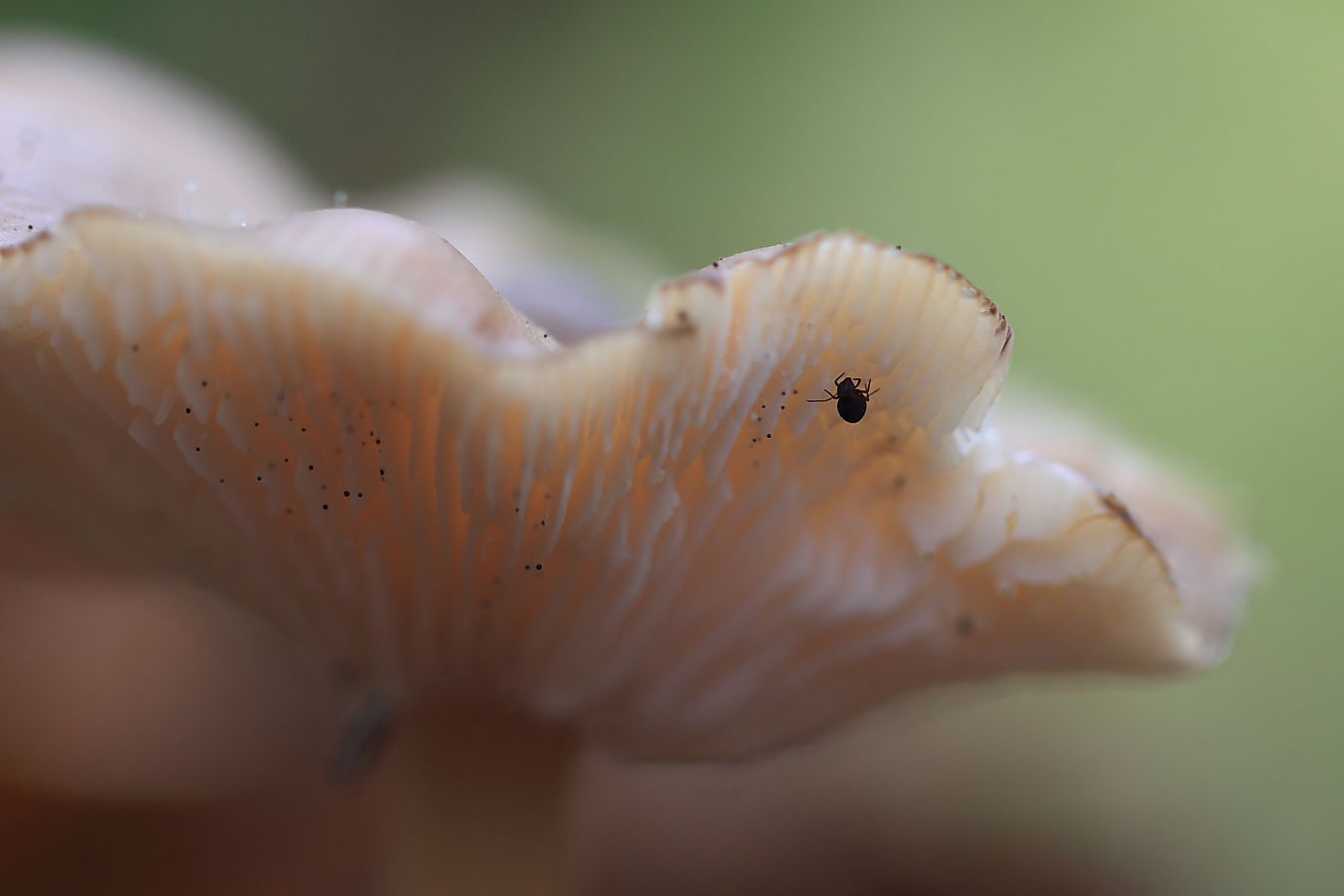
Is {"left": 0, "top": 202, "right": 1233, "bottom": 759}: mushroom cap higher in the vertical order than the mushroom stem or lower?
higher

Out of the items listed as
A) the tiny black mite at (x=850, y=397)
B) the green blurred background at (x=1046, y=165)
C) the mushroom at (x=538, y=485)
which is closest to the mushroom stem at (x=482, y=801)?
the mushroom at (x=538, y=485)

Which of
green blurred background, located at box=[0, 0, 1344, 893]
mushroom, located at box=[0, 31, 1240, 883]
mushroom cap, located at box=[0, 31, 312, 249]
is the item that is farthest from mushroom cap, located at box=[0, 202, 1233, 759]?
green blurred background, located at box=[0, 0, 1344, 893]

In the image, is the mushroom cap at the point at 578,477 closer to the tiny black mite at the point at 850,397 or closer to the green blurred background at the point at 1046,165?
the tiny black mite at the point at 850,397

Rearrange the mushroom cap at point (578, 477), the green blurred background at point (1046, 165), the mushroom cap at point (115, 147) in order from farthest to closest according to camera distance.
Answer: the green blurred background at point (1046, 165) < the mushroom cap at point (115, 147) < the mushroom cap at point (578, 477)

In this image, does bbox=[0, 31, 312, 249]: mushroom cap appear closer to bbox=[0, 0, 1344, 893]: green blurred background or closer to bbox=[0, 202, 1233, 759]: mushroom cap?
bbox=[0, 202, 1233, 759]: mushroom cap

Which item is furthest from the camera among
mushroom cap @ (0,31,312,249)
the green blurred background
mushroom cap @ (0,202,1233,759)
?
the green blurred background

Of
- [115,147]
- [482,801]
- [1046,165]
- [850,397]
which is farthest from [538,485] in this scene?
[1046,165]

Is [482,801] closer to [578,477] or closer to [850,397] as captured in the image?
[578,477]

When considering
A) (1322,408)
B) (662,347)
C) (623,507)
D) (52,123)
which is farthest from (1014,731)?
(52,123)
